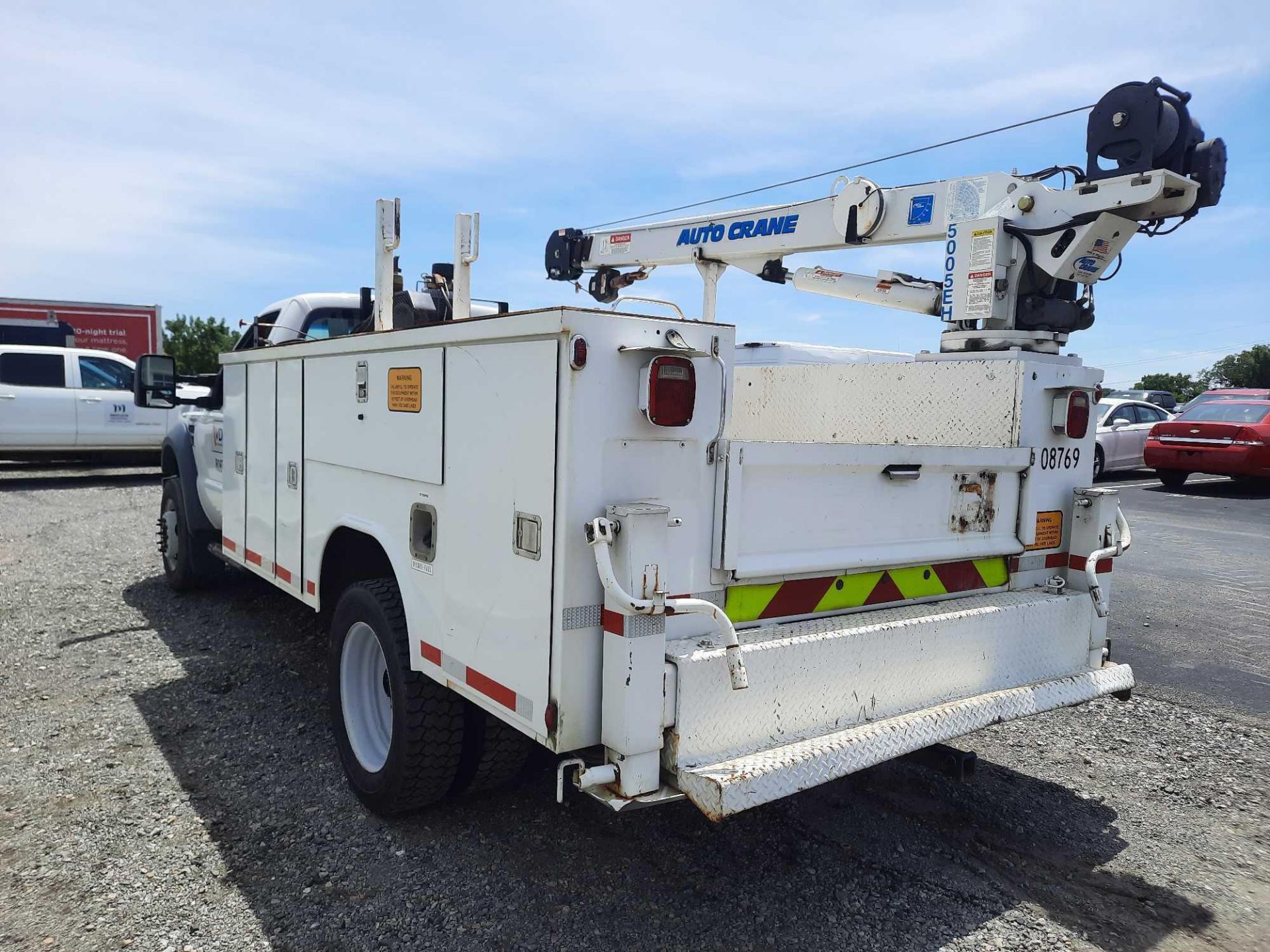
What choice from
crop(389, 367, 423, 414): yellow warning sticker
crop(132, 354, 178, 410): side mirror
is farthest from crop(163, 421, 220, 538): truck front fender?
crop(389, 367, 423, 414): yellow warning sticker

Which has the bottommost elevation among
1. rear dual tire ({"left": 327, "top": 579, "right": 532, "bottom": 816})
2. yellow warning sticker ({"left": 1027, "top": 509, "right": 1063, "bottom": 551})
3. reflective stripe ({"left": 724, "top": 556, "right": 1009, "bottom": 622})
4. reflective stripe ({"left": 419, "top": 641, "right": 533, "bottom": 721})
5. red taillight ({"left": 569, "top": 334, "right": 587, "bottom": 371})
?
rear dual tire ({"left": 327, "top": 579, "right": 532, "bottom": 816})

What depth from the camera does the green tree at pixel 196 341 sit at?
48.3 m

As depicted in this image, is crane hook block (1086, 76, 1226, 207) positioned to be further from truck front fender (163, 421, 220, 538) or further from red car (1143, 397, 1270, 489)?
red car (1143, 397, 1270, 489)

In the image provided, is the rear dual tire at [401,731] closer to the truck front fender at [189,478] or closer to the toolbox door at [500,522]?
A: the toolbox door at [500,522]

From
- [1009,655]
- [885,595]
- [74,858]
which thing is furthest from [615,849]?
[74,858]

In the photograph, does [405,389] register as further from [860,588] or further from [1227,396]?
[1227,396]

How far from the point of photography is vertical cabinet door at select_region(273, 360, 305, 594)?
3998 mm

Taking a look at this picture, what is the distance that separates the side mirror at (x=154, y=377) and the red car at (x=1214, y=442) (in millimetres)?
14366

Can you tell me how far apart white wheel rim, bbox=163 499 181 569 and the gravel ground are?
1.78m

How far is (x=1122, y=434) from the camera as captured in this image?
51.7 feet

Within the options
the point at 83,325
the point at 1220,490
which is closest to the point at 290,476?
the point at 1220,490

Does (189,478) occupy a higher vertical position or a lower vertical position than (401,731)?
higher

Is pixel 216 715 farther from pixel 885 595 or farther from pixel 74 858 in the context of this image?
pixel 885 595

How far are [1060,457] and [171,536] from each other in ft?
19.2
